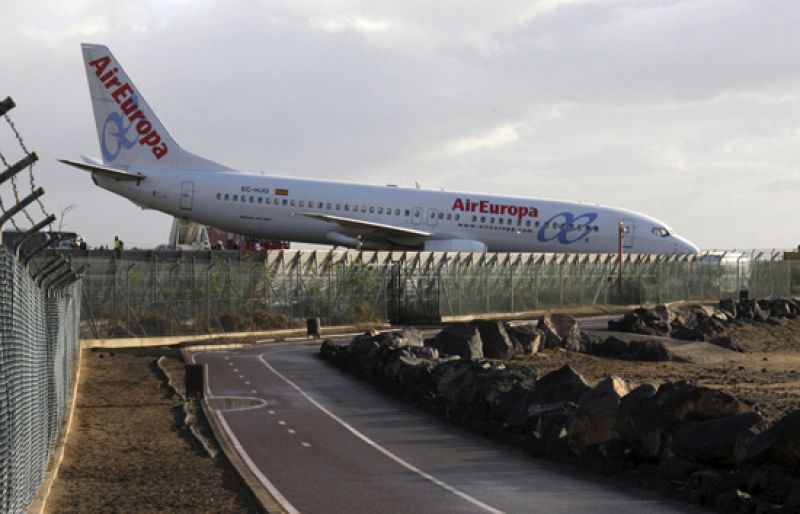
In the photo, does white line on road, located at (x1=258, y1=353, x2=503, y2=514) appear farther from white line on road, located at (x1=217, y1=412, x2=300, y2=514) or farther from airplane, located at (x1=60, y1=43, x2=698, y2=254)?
airplane, located at (x1=60, y1=43, x2=698, y2=254)

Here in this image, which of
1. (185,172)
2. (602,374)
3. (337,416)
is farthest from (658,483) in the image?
(185,172)

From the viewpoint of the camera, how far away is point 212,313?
45.8 meters

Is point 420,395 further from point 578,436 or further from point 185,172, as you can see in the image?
point 185,172

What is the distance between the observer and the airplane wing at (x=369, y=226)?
2247 inches

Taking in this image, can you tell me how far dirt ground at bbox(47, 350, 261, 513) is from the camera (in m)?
13.2

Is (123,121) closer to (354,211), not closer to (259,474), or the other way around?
(354,211)

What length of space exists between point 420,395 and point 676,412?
8947 mm

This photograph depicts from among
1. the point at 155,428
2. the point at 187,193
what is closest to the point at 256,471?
the point at 155,428

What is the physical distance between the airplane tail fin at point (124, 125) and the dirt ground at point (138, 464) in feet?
129

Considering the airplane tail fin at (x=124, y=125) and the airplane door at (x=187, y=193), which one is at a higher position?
the airplane tail fin at (x=124, y=125)

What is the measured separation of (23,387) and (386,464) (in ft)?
22.9

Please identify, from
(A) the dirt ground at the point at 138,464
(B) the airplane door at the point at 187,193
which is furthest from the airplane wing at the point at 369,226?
(A) the dirt ground at the point at 138,464

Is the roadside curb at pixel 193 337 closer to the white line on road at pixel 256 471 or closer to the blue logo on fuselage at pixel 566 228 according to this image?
the blue logo on fuselage at pixel 566 228

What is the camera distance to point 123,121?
209ft
